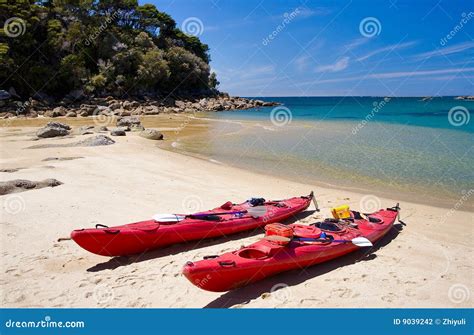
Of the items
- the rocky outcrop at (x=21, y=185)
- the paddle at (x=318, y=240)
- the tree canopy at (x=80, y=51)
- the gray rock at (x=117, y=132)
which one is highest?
the tree canopy at (x=80, y=51)

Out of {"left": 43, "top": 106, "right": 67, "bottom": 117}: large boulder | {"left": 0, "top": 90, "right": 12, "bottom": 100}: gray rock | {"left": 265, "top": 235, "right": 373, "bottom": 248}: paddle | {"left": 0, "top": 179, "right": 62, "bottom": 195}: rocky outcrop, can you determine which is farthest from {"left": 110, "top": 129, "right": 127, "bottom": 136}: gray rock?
{"left": 0, "top": 90, "right": 12, "bottom": 100}: gray rock

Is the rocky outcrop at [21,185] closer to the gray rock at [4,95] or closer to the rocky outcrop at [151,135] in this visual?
the rocky outcrop at [151,135]

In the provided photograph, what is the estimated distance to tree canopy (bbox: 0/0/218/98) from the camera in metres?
35.3

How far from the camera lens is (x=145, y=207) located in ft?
26.4

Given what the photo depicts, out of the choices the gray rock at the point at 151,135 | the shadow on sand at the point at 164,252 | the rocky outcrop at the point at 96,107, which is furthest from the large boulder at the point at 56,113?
the shadow on sand at the point at 164,252

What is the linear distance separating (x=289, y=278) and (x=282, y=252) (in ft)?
1.49

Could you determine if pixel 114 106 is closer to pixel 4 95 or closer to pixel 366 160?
pixel 4 95

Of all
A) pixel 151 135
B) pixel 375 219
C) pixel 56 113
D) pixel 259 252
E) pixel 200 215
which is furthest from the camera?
pixel 56 113

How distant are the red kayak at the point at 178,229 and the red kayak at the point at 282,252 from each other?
1.29 m

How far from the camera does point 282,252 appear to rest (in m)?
5.41

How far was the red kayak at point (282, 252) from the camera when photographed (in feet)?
15.4

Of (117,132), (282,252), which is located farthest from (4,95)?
(282,252)

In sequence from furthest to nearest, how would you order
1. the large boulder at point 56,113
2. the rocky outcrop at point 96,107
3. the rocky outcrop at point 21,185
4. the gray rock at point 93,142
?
1. the rocky outcrop at point 96,107
2. the large boulder at point 56,113
3. the gray rock at point 93,142
4. the rocky outcrop at point 21,185

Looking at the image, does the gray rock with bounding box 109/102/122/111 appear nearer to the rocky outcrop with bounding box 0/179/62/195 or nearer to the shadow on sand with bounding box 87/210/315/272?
the rocky outcrop with bounding box 0/179/62/195
